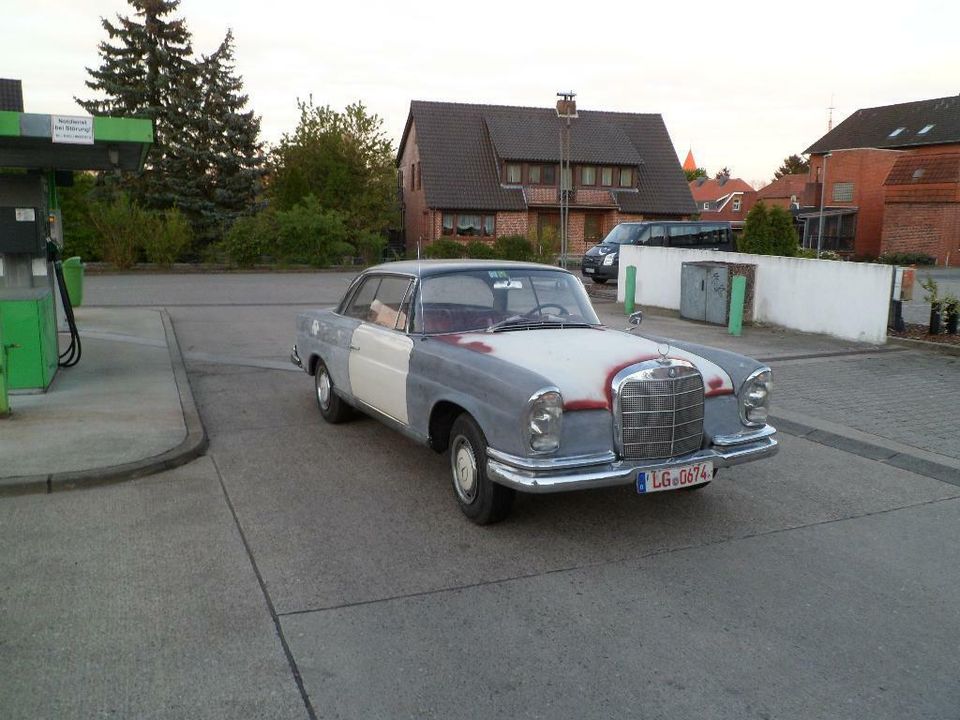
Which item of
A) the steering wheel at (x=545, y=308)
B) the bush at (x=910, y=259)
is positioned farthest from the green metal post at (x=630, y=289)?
the bush at (x=910, y=259)

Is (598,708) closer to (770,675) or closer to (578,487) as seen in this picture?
(770,675)

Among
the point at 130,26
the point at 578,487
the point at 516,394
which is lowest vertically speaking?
the point at 578,487

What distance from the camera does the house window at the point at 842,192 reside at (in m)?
48.7

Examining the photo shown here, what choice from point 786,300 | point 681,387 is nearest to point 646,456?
point 681,387

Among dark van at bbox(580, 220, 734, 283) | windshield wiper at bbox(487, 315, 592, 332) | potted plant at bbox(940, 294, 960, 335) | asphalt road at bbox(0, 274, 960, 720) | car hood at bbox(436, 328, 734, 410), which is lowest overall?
asphalt road at bbox(0, 274, 960, 720)

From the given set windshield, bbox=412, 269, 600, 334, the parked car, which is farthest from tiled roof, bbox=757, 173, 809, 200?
the parked car

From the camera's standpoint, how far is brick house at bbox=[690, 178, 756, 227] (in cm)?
7969

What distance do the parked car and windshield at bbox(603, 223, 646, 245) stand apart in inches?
696

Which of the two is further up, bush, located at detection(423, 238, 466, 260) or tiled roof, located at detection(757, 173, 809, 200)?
tiled roof, located at detection(757, 173, 809, 200)

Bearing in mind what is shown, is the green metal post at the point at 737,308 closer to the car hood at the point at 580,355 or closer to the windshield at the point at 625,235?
the car hood at the point at 580,355

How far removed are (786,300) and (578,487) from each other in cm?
1115

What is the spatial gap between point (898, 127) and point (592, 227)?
21420 mm

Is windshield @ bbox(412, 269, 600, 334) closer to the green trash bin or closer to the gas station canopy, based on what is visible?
the gas station canopy

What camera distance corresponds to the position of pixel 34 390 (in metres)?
8.27
